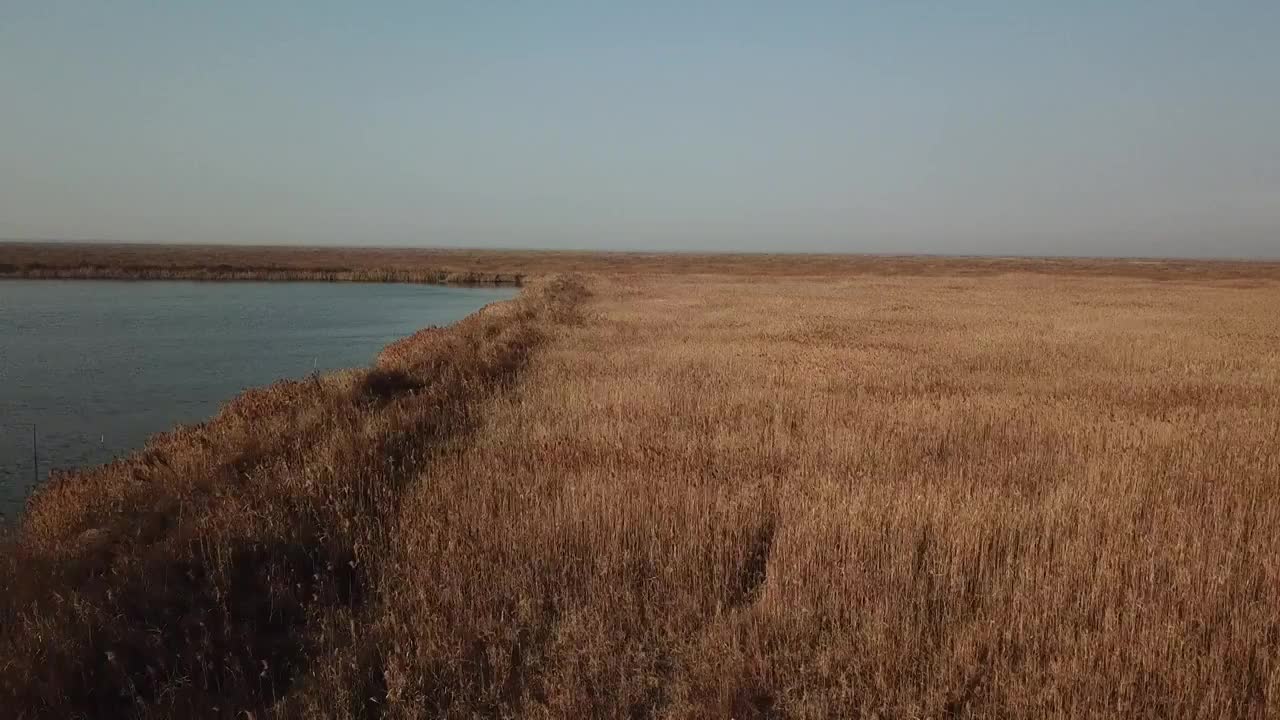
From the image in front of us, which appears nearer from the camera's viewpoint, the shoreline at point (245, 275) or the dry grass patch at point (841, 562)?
the dry grass patch at point (841, 562)

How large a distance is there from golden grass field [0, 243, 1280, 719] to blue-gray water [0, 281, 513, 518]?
444 centimetres

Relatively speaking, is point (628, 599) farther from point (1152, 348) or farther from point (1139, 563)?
point (1152, 348)

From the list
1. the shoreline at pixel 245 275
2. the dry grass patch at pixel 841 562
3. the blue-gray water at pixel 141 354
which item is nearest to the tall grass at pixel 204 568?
the dry grass patch at pixel 841 562

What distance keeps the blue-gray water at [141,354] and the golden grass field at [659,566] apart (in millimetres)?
4443

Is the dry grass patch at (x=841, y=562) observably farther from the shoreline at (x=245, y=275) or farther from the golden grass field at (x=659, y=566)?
the shoreline at (x=245, y=275)

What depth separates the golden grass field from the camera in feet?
12.2

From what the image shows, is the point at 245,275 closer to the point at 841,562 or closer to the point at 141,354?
the point at 141,354

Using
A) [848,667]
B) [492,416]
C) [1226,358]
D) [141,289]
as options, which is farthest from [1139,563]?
[141,289]

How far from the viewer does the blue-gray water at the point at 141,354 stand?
12031 millimetres

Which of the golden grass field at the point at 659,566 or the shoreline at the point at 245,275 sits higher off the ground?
the shoreline at the point at 245,275

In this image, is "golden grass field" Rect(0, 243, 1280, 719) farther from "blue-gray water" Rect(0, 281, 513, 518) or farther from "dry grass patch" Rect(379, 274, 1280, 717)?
"blue-gray water" Rect(0, 281, 513, 518)

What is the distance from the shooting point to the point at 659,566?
5.01 m

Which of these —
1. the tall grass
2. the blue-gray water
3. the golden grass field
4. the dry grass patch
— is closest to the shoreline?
the blue-gray water

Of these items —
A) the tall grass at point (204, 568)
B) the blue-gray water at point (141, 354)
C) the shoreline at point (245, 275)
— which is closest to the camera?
the tall grass at point (204, 568)
